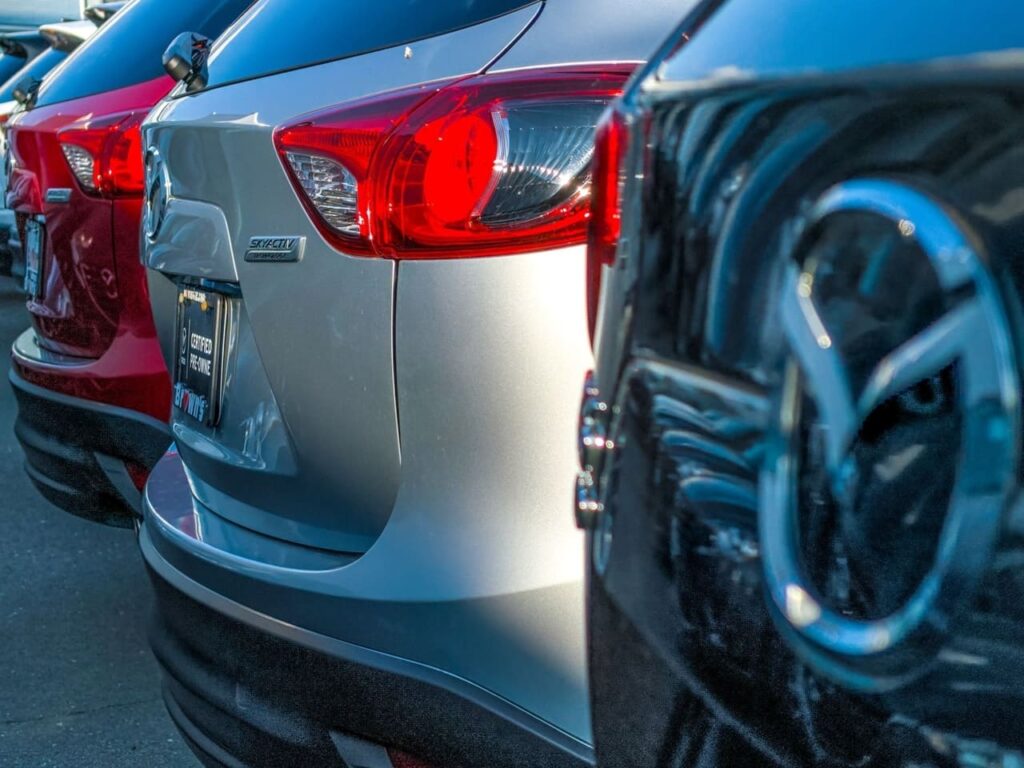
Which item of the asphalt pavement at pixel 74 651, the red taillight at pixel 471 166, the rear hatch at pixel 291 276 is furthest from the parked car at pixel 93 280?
the red taillight at pixel 471 166

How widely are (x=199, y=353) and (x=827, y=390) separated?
1.65m

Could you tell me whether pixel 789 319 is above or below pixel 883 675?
above

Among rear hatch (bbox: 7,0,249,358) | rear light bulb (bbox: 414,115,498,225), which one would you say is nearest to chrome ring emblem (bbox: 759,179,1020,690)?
rear light bulb (bbox: 414,115,498,225)

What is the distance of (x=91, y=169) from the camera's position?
3471 mm

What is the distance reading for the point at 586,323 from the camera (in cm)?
164

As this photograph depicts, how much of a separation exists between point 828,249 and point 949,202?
0.34ft

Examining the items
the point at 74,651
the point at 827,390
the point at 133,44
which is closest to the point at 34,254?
the point at 133,44

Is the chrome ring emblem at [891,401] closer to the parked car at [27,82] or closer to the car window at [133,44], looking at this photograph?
the car window at [133,44]

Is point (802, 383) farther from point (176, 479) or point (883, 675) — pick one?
point (176, 479)

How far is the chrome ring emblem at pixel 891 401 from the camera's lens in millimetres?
833

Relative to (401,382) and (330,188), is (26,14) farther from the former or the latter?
(401,382)

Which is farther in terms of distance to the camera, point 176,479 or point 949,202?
point 176,479

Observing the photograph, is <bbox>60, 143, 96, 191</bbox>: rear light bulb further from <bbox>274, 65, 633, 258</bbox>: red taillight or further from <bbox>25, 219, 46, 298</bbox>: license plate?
<bbox>274, 65, 633, 258</bbox>: red taillight

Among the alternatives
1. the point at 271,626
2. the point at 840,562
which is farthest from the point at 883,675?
the point at 271,626
